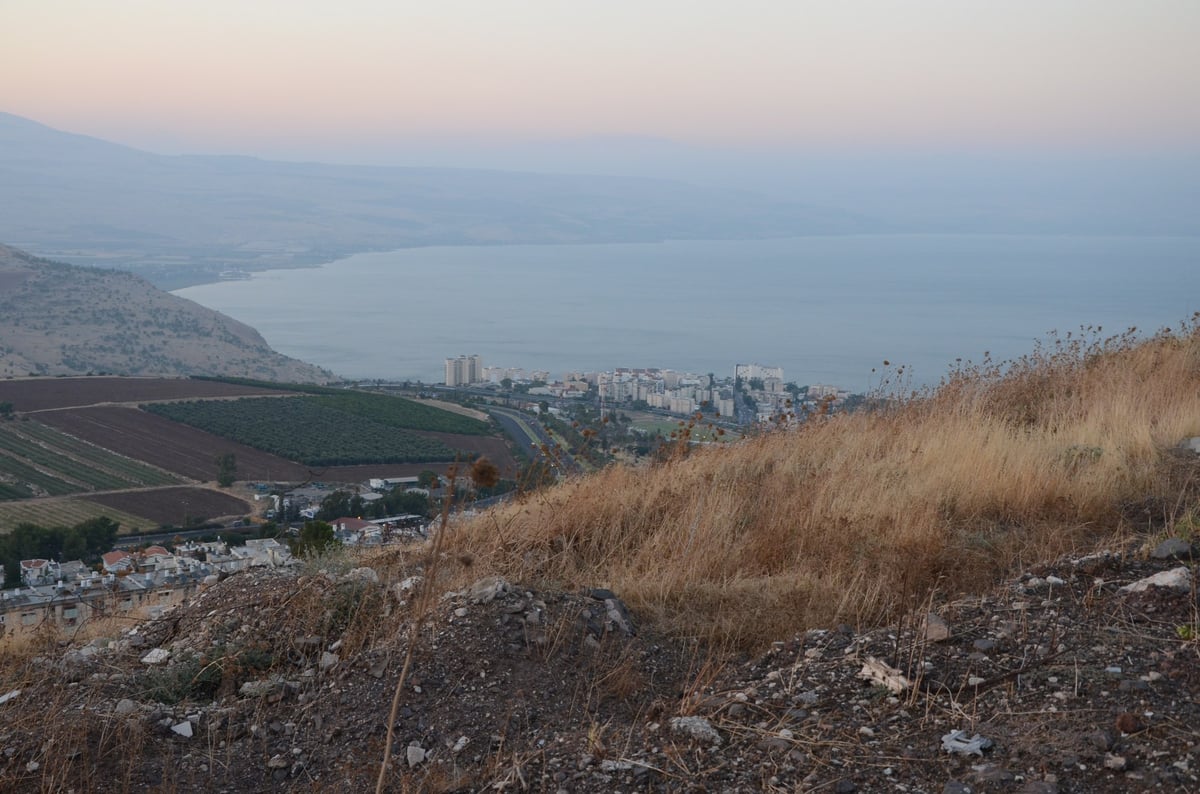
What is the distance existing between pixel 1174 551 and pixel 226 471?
26008 mm

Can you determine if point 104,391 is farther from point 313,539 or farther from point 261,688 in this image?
point 261,688

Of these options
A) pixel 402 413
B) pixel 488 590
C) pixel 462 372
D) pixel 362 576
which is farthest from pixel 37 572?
pixel 462 372

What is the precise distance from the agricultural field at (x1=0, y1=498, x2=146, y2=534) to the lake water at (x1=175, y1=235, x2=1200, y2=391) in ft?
61.0

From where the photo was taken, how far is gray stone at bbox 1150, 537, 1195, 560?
13.4 feet

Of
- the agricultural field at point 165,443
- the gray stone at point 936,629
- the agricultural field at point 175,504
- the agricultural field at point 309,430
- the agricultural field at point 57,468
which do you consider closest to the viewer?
the gray stone at point 936,629

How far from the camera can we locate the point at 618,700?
11.0 feet

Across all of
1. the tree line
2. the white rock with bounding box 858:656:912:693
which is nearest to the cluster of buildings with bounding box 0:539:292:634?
the white rock with bounding box 858:656:912:693

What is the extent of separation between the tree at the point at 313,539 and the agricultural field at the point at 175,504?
16321mm

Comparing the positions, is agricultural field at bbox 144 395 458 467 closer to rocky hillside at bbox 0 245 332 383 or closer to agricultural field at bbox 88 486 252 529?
agricultural field at bbox 88 486 252 529

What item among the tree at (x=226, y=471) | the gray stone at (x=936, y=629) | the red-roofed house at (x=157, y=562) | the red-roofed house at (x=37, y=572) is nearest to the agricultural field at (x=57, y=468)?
the tree at (x=226, y=471)

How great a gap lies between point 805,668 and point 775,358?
169 feet

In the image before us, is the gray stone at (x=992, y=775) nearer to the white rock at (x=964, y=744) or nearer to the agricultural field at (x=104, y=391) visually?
the white rock at (x=964, y=744)

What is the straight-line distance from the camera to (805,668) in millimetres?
3258

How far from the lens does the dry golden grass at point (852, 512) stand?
4.34 metres
